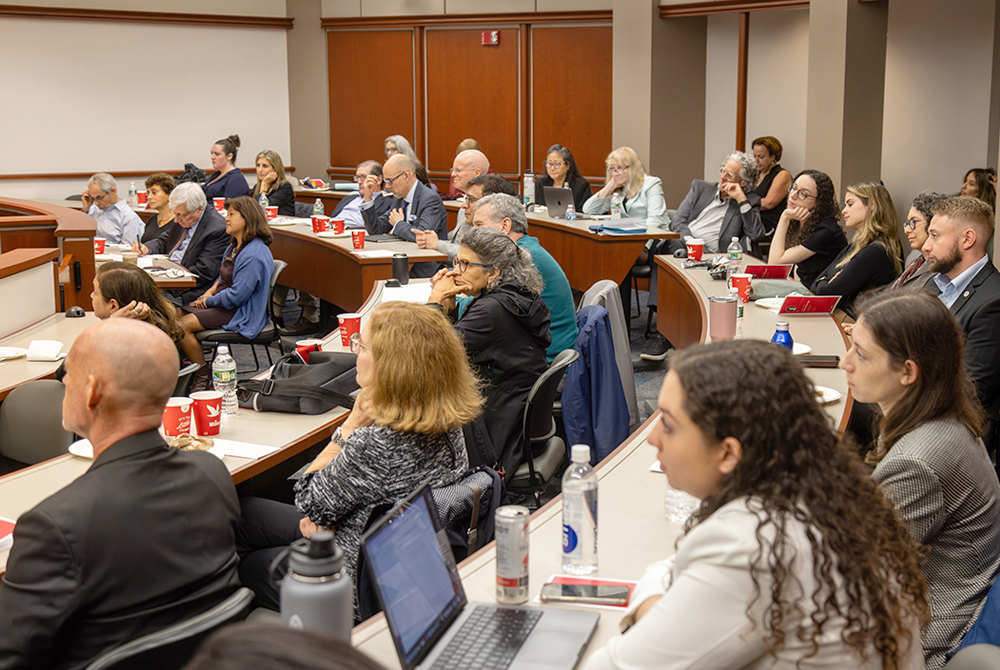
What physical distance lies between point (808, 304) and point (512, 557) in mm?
2961

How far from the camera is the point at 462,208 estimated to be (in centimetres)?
671

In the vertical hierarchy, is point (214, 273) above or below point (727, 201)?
below

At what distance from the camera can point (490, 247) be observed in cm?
387

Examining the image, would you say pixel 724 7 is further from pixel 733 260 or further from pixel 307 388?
pixel 307 388

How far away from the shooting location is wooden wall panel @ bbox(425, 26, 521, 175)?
35.1ft

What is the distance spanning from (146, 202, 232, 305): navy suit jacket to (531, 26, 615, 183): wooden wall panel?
4.98m

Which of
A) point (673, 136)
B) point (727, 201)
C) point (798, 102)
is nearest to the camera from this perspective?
point (727, 201)

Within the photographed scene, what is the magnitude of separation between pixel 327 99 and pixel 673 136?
4.53 metres

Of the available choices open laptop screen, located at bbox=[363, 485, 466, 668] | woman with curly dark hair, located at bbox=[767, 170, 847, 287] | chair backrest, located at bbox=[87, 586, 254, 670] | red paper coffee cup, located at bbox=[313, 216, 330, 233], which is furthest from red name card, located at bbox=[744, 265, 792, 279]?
chair backrest, located at bbox=[87, 586, 254, 670]

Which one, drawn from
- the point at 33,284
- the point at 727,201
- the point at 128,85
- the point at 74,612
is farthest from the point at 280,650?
the point at 128,85

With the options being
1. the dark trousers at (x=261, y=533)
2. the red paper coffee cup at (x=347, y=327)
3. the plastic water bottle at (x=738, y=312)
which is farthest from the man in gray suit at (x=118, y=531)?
the plastic water bottle at (x=738, y=312)

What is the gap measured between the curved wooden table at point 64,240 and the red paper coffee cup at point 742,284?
3595 mm

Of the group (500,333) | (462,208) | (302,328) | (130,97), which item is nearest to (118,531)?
(500,333)

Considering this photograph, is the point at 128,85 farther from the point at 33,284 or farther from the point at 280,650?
the point at 280,650
